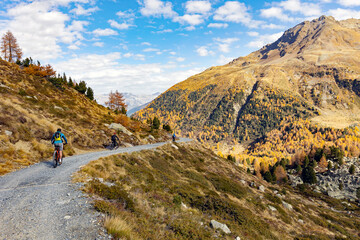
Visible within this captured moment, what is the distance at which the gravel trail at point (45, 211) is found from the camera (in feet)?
21.3

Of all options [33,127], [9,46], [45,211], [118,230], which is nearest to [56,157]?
[45,211]

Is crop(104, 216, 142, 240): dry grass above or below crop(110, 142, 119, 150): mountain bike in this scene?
above

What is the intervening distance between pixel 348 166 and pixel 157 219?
199195 mm

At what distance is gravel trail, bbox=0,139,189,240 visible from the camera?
21.3ft

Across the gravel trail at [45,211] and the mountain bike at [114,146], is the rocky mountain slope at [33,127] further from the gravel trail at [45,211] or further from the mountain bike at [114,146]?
the gravel trail at [45,211]

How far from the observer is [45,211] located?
26.1ft

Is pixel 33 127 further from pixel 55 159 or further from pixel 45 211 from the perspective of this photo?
pixel 45 211

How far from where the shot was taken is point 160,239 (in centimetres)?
784

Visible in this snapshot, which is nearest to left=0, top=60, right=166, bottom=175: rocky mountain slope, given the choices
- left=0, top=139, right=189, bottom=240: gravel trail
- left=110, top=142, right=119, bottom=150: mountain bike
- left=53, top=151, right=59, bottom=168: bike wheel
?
left=110, top=142, right=119, bottom=150: mountain bike

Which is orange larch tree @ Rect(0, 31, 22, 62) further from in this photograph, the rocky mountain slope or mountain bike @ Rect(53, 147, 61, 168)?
mountain bike @ Rect(53, 147, 61, 168)

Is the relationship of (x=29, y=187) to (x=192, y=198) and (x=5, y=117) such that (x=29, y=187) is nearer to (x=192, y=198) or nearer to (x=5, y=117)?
(x=192, y=198)

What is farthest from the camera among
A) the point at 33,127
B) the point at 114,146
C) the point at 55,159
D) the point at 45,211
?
the point at 114,146

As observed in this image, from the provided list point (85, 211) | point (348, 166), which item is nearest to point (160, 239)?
point (85, 211)

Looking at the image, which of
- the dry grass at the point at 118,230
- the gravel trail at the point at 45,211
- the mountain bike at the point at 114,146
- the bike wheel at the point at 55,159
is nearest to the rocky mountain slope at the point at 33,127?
Result: the mountain bike at the point at 114,146
